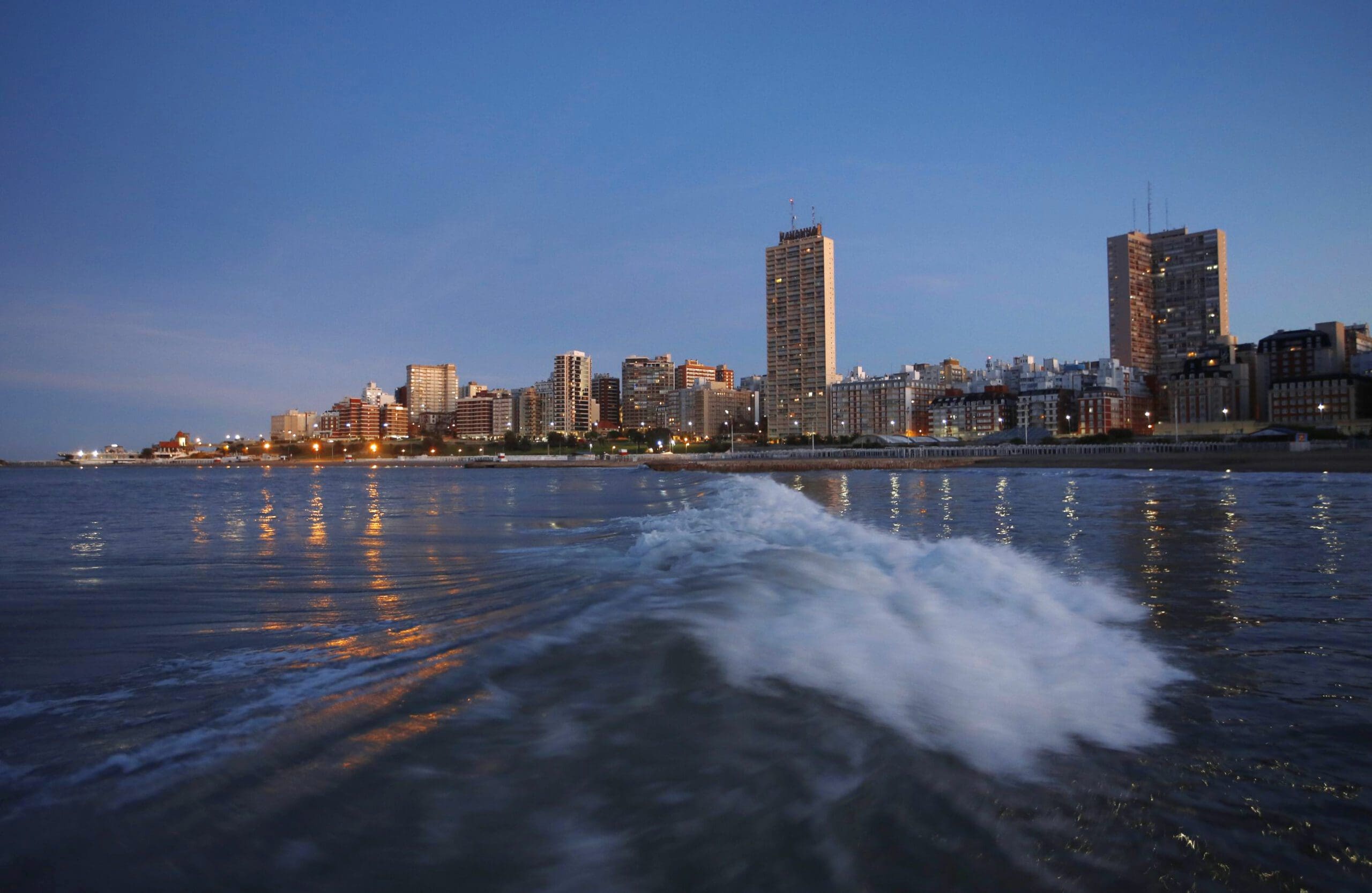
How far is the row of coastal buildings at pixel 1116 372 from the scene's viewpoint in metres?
108

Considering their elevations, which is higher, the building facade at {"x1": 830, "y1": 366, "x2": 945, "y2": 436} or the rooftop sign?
the rooftop sign

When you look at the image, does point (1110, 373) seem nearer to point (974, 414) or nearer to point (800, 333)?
point (974, 414)

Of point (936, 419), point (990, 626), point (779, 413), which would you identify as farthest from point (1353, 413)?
point (990, 626)

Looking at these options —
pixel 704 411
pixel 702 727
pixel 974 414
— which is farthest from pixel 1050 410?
pixel 702 727

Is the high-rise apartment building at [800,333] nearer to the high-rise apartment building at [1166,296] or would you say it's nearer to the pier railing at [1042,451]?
the high-rise apartment building at [1166,296]

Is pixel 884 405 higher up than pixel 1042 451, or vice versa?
pixel 884 405

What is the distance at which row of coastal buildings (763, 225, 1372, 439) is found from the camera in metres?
108

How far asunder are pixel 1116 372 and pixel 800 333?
192 feet

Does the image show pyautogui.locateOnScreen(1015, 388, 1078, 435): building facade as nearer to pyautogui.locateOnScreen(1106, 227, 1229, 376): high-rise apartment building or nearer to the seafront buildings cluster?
the seafront buildings cluster

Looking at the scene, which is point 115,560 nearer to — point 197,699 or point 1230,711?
point 197,699

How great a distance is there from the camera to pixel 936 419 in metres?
142

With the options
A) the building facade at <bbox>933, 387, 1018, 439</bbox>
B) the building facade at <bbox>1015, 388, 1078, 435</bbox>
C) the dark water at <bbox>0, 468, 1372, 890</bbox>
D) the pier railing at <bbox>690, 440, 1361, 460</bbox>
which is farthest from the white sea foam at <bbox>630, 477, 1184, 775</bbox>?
the building facade at <bbox>933, 387, 1018, 439</bbox>

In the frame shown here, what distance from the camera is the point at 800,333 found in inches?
6127

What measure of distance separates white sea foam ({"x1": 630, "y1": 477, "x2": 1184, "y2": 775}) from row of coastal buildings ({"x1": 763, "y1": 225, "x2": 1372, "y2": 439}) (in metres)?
104
